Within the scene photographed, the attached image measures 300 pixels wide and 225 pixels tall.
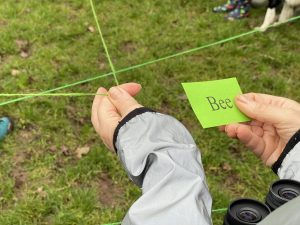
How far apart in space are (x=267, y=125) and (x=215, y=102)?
228 millimetres

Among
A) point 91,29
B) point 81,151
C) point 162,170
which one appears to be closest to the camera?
point 162,170

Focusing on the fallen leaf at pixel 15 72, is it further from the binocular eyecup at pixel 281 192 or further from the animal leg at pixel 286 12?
the binocular eyecup at pixel 281 192

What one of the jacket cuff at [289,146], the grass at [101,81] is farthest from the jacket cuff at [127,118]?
the grass at [101,81]

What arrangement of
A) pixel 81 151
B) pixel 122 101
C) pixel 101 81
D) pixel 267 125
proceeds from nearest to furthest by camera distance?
pixel 122 101 < pixel 267 125 < pixel 81 151 < pixel 101 81

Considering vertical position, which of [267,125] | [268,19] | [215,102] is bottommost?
[268,19]

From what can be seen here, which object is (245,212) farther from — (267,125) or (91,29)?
(91,29)

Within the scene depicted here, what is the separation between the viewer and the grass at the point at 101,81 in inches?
87.8

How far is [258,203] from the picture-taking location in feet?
3.69

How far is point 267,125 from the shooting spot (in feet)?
4.91

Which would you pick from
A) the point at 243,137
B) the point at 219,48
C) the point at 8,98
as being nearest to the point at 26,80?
→ the point at 8,98

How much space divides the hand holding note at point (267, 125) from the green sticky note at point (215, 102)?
0.03m

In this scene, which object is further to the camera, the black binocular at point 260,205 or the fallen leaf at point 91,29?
the fallen leaf at point 91,29

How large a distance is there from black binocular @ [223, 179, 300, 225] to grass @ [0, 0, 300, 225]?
1.01 metres

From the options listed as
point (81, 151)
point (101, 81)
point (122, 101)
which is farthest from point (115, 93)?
point (101, 81)
